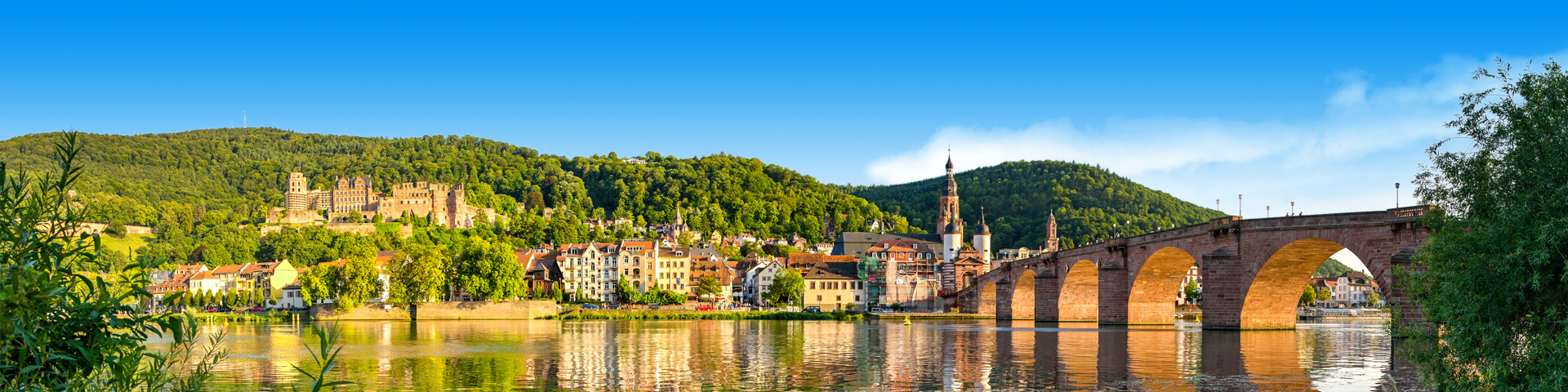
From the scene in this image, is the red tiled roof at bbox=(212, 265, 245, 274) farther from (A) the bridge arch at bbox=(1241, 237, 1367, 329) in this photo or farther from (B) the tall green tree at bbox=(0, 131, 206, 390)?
(B) the tall green tree at bbox=(0, 131, 206, 390)

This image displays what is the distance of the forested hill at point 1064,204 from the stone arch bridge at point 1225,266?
251ft

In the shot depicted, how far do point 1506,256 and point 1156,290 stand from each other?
46809 mm

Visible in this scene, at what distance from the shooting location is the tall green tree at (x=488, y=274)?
92.4 meters

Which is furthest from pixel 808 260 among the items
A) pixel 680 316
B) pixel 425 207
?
pixel 425 207

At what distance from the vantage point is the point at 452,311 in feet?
295

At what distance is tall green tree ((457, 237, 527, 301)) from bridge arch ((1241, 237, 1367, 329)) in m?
60.0

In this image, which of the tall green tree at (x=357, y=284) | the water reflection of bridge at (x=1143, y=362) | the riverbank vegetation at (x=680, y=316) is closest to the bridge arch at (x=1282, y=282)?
the water reflection of bridge at (x=1143, y=362)

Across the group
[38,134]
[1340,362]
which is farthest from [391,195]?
[1340,362]

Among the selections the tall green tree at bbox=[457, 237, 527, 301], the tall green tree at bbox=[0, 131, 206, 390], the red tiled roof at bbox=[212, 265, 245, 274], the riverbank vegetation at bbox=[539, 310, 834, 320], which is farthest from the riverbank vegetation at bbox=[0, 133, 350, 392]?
the red tiled roof at bbox=[212, 265, 245, 274]

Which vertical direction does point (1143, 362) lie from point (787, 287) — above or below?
below

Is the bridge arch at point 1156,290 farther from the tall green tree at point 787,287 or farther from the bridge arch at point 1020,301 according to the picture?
the tall green tree at point 787,287

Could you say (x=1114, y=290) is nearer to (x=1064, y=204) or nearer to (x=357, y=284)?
(x=357, y=284)

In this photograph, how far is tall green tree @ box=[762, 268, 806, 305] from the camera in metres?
107

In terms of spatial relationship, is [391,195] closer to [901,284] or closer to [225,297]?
[225,297]
